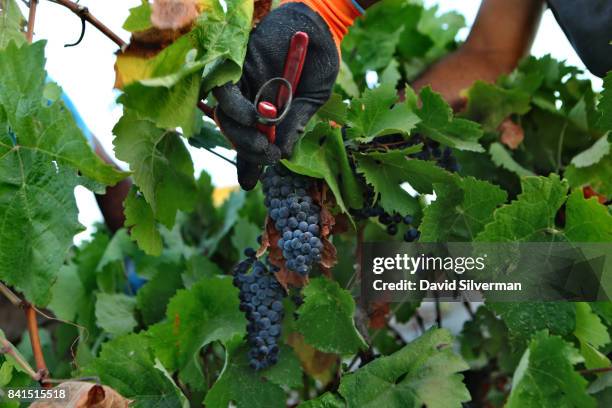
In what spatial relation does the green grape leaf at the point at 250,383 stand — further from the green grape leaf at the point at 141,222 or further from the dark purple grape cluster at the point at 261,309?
the green grape leaf at the point at 141,222

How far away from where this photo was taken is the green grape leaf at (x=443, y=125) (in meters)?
0.78

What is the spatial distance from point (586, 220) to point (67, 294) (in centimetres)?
72

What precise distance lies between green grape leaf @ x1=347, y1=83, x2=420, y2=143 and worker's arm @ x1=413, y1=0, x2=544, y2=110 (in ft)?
0.96

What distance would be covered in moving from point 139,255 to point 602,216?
2.49 ft

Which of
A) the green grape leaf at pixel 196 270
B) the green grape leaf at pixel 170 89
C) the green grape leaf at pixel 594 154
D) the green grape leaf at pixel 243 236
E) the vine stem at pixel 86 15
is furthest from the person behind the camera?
the green grape leaf at pixel 243 236

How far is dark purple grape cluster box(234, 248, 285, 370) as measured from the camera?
0.74 meters

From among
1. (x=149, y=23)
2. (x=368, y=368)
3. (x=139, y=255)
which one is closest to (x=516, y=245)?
(x=368, y=368)

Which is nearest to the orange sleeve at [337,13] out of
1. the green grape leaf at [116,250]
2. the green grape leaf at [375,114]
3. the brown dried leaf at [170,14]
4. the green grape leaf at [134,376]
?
the green grape leaf at [375,114]

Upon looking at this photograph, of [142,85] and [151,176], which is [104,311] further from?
[142,85]

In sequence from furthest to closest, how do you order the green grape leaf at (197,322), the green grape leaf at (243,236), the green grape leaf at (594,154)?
the green grape leaf at (243,236)
the green grape leaf at (594,154)
the green grape leaf at (197,322)

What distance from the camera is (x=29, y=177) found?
68cm

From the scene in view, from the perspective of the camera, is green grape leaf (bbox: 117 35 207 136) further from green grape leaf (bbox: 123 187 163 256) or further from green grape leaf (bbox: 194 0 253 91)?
green grape leaf (bbox: 123 187 163 256)

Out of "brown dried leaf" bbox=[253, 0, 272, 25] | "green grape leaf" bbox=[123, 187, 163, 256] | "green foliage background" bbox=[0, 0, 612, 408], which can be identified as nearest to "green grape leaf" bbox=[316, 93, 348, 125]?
"green foliage background" bbox=[0, 0, 612, 408]

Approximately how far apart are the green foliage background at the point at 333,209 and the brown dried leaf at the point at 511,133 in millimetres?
27
